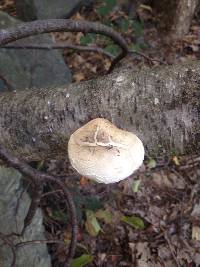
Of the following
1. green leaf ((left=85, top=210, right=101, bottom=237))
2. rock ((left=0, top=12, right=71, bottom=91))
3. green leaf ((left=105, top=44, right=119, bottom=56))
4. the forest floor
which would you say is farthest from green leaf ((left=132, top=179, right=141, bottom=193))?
green leaf ((left=105, top=44, right=119, bottom=56))

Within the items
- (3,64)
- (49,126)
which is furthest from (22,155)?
(3,64)

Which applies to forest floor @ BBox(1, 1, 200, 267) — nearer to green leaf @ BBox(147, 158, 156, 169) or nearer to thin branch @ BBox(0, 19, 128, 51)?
green leaf @ BBox(147, 158, 156, 169)

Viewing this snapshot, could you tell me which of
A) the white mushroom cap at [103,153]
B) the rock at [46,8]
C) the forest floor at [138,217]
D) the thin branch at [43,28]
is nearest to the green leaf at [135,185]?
the forest floor at [138,217]

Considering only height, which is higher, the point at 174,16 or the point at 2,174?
the point at 174,16

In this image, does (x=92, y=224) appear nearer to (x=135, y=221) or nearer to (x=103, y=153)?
(x=135, y=221)

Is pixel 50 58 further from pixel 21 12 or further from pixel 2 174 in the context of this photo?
pixel 2 174
